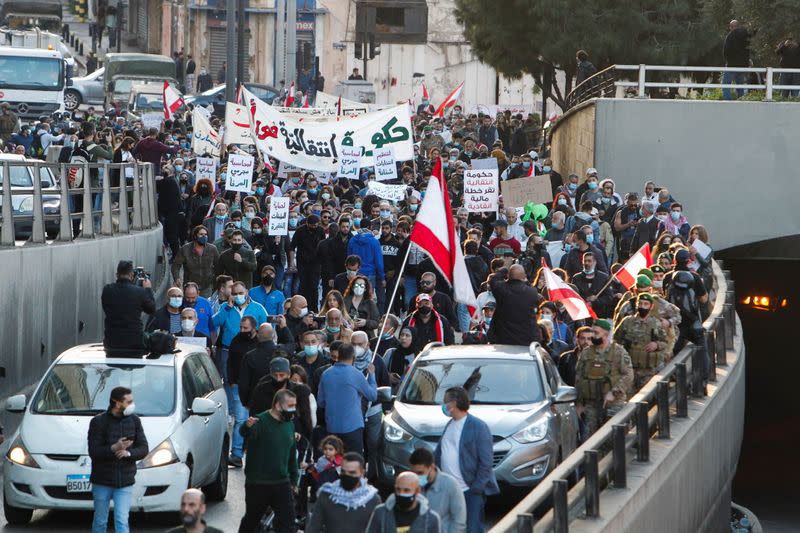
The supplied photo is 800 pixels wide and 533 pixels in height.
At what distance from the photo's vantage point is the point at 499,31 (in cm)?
5156

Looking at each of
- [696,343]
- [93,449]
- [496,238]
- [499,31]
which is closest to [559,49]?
[499,31]

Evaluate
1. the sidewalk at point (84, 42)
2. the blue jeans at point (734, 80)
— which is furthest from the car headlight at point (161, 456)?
the sidewalk at point (84, 42)

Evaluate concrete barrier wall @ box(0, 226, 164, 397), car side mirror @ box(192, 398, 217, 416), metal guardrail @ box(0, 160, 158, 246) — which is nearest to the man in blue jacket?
car side mirror @ box(192, 398, 217, 416)

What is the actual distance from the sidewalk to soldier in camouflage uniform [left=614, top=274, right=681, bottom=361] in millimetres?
69786

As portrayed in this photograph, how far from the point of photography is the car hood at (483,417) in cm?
1479

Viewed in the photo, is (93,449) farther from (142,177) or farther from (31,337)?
(142,177)

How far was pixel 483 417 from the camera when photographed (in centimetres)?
1488

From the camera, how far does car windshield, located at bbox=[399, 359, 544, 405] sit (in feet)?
50.5

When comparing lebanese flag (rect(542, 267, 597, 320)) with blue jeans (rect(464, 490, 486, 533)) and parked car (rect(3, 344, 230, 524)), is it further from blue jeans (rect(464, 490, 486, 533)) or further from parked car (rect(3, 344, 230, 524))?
blue jeans (rect(464, 490, 486, 533))

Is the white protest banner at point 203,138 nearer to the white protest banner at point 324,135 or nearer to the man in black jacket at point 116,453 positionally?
the white protest banner at point 324,135

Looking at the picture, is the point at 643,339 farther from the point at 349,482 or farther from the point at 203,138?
the point at 203,138

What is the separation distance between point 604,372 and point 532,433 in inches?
64.0

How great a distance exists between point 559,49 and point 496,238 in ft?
82.5

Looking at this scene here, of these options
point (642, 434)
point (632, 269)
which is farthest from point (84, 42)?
point (642, 434)
